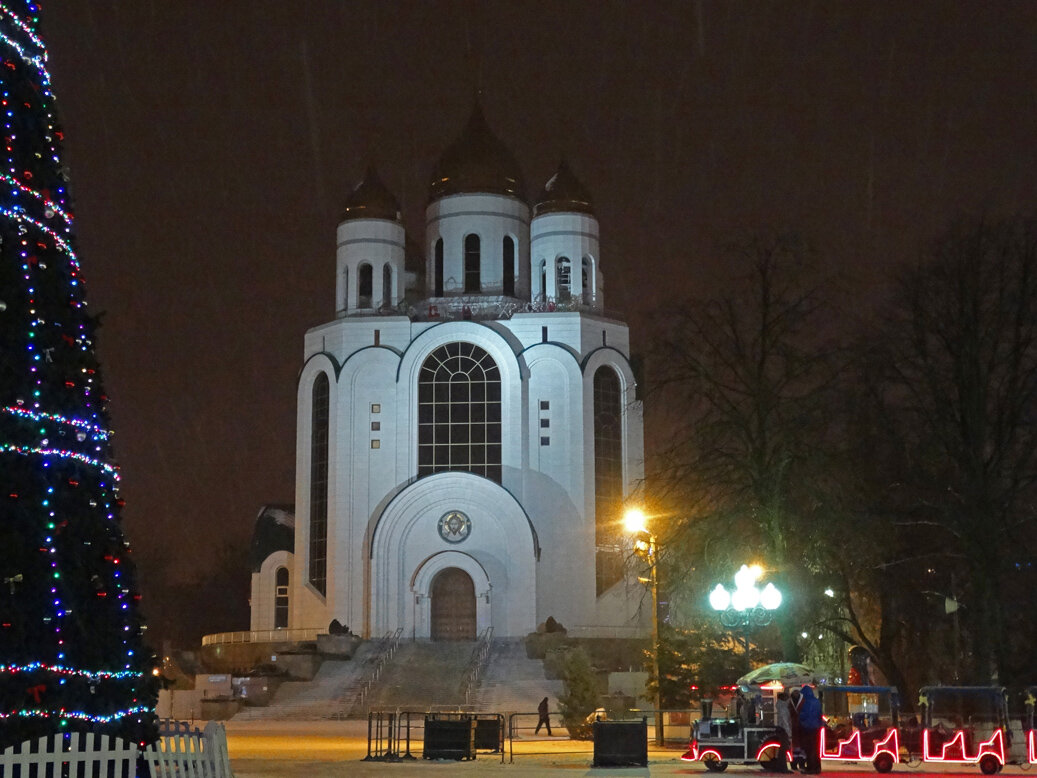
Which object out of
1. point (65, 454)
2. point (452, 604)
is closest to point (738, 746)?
point (65, 454)

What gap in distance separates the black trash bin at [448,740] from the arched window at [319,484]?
95.5 ft

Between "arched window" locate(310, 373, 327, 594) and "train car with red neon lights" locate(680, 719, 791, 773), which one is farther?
"arched window" locate(310, 373, 327, 594)

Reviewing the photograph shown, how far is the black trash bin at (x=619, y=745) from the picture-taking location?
70.6 ft

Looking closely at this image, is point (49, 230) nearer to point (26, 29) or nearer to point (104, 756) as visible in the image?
point (26, 29)

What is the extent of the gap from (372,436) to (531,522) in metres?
6.54

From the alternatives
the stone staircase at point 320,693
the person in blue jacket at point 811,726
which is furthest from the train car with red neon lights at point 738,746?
the stone staircase at point 320,693

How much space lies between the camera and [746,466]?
27672mm

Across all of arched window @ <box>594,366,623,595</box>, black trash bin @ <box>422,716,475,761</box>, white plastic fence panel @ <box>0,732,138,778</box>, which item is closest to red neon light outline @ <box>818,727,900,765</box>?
A: black trash bin @ <box>422,716,475,761</box>

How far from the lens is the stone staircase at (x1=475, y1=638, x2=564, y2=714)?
4078 cm

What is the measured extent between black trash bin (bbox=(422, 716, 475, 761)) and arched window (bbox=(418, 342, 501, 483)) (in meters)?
28.9

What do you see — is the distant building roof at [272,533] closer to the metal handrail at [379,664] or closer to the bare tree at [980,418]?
the metal handrail at [379,664]

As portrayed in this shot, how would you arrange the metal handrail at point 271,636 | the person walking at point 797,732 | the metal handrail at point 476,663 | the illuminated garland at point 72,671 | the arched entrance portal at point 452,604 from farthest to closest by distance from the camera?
the arched entrance portal at point 452,604, the metal handrail at point 271,636, the metal handrail at point 476,663, the person walking at point 797,732, the illuminated garland at point 72,671

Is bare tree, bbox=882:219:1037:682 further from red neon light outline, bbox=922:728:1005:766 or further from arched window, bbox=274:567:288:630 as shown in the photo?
arched window, bbox=274:567:288:630

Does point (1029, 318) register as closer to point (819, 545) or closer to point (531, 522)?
point (819, 545)
